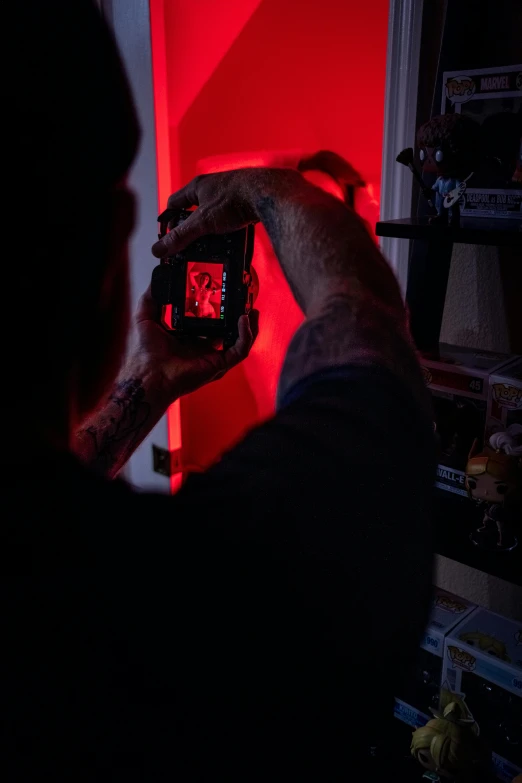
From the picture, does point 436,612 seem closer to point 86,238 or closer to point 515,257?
point 515,257

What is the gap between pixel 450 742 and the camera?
95cm

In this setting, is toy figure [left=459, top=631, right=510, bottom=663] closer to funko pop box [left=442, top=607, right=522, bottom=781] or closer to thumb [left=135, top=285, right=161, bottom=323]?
funko pop box [left=442, top=607, right=522, bottom=781]

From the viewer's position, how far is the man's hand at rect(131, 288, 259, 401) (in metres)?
0.99

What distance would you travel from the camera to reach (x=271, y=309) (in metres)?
1.33

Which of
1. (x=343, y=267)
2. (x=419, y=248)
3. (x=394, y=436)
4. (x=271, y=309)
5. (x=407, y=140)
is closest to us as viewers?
(x=394, y=436)

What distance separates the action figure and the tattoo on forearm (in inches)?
→ 19.3

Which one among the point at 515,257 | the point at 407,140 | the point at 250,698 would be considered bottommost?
the point at 250,698

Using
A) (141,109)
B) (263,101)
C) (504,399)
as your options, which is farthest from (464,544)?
(141,109)

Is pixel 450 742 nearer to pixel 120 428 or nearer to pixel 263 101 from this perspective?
pixel 120 428

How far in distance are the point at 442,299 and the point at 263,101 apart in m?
0.59

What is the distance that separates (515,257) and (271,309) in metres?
0.50

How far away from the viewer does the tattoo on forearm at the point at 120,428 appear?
0.93m

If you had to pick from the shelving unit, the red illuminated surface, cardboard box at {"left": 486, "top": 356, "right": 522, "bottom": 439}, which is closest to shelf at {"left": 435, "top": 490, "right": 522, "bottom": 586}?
the shelving unit

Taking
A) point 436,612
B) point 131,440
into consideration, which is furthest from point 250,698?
point 436,612
